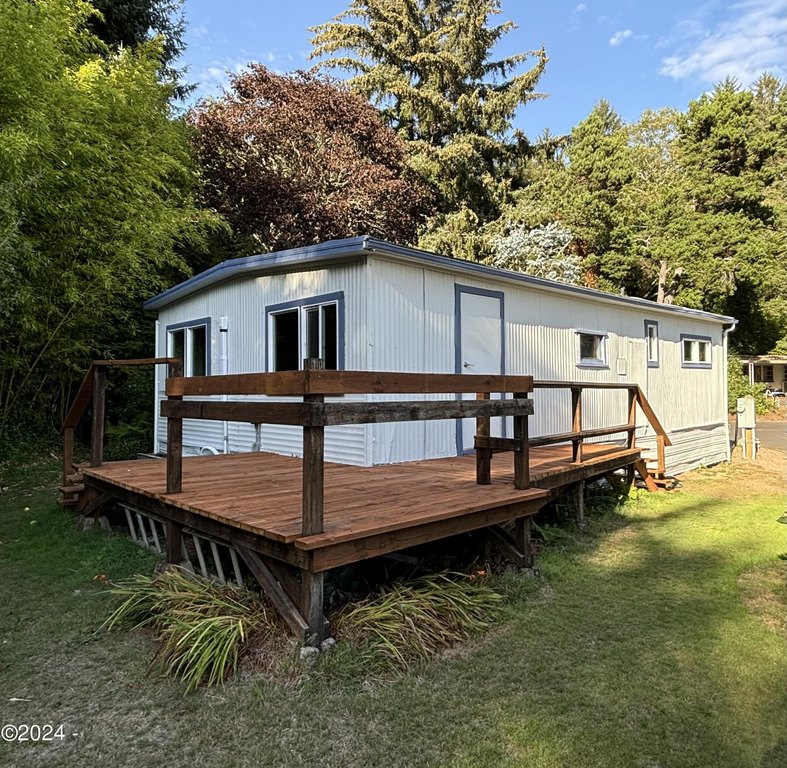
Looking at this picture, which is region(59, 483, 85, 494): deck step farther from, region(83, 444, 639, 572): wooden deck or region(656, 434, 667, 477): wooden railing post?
region(656, 434, 667, 477): wooden railing post

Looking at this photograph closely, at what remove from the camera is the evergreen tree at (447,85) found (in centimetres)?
1819

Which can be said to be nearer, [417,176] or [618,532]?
[618,532]

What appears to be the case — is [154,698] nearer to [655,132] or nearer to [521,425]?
[521,425]

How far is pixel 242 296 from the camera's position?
7.05m

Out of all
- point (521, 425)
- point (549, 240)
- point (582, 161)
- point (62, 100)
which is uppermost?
point (582, 161)

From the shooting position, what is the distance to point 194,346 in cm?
813

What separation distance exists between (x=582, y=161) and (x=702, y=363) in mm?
11664

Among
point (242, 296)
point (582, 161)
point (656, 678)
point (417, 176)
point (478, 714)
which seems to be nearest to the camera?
point (478, 714)

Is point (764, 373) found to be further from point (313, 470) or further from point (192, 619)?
point (192, 619)

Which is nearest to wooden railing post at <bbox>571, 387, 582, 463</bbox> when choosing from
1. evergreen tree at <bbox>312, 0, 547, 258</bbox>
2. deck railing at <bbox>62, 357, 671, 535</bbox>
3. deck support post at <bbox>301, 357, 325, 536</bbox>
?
deck railing at <bbox>62, 357, 671, 535</bbox>

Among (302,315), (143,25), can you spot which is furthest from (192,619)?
(143,25)

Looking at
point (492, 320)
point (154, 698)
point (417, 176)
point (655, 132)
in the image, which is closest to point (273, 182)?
point (417, 176)

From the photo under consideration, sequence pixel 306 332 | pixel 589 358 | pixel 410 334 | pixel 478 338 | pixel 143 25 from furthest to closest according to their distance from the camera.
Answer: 1. pixel 143 25
2. pixel 589 358
3. pixel 478 338
4. pixel 306 332
5. pixel 410 334

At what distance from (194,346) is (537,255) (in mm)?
12149
